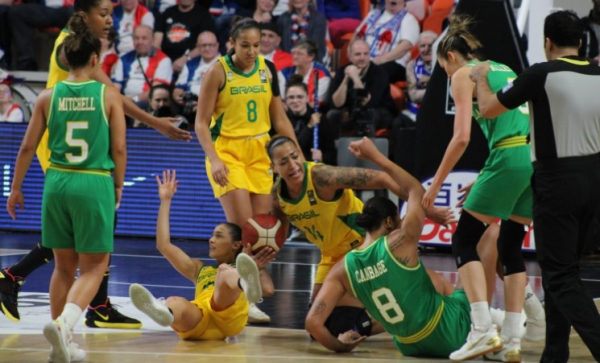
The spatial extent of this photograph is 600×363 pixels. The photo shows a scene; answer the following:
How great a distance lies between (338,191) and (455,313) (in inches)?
49.0

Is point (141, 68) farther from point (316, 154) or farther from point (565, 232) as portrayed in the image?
point (565, 232)

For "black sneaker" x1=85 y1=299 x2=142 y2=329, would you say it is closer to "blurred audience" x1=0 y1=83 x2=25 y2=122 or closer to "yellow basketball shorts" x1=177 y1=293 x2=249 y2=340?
"yellow basketball shorts" x1=177 y1=293 x2=249 y2=340

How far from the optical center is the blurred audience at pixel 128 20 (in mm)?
15016

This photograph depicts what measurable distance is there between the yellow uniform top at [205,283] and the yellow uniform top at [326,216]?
0.69 m

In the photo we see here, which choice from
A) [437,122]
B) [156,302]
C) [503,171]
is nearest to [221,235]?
[156,302]

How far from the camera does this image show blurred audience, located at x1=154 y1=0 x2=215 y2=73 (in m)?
14.8

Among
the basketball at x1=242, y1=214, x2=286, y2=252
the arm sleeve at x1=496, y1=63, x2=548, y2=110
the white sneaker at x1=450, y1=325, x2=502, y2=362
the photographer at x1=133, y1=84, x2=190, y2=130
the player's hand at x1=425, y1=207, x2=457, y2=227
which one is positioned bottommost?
the white sneaker at x1=450, y1=325, x2=502, y2=362

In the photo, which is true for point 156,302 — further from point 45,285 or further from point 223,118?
point 45,285

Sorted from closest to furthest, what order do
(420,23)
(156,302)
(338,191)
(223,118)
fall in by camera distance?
1. (156,302)
2. (338,191)
3. (223,118)
4. (420,23)

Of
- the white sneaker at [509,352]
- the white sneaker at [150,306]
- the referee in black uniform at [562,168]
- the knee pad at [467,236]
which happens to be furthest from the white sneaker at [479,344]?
the white sneaker at [150,306]

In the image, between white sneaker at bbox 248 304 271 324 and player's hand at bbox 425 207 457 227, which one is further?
white sneaker at bbox 248 304 271 324

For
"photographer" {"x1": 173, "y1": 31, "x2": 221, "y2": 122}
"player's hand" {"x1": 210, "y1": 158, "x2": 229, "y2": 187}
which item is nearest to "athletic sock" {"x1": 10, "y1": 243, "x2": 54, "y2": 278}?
"player's hand" {"x1": 210, "y1": 158, "x2": 229, "y2": 187}

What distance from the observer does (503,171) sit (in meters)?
6.49

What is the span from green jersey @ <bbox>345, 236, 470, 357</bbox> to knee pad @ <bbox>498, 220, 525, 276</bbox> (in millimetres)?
409
